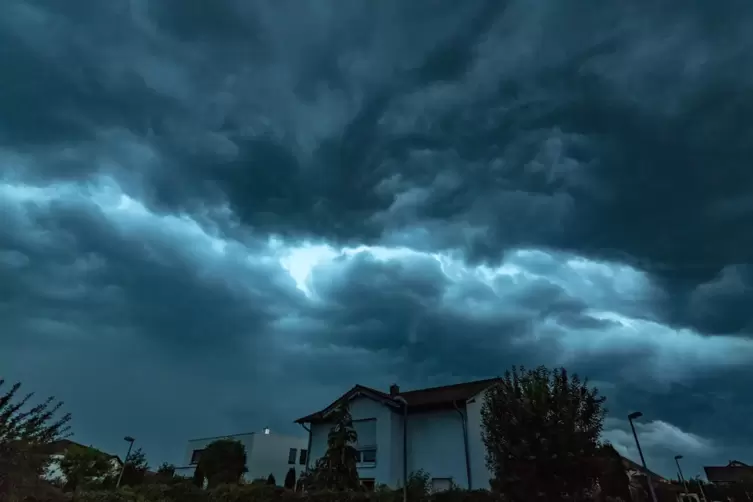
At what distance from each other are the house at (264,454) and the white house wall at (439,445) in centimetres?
2355

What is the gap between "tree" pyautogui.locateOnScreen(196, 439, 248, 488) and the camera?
121ft

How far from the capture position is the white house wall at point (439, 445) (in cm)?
3125

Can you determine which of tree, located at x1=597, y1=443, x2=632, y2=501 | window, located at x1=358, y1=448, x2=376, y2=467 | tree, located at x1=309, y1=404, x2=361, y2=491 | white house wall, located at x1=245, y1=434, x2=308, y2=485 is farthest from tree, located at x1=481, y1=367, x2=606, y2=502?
white house wall, located at x1=245, y1=434, x2=308, y2=485

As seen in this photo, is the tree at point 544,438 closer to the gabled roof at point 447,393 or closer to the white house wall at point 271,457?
the gabled roof at point 447,393

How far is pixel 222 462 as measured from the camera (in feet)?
124

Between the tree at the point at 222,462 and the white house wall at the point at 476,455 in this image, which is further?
the tree at the point at 222,462

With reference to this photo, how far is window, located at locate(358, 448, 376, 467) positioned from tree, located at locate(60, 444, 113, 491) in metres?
19.4

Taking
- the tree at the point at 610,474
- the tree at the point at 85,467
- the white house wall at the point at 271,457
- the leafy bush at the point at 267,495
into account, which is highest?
the white house wall at the point at 271,457

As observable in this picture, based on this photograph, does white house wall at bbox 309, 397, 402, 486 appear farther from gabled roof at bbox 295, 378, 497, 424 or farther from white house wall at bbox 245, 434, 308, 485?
white house wall at bbox 245, 434, 308, 485

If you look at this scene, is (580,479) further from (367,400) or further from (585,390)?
(367,400)

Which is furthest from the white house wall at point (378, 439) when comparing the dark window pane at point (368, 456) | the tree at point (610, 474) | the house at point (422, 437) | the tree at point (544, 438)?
the tree at point (544, 438)

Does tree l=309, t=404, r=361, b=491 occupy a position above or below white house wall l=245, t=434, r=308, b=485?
below

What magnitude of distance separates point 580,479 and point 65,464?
36.5 meters

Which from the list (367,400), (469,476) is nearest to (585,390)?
(469,476)
